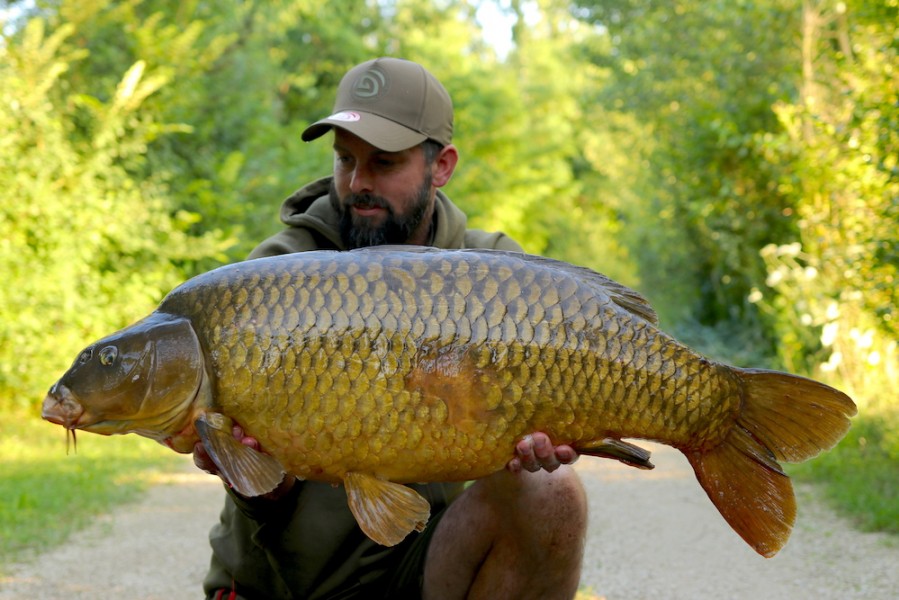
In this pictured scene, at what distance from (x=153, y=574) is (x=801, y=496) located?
264cm

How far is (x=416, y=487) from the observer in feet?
8.40

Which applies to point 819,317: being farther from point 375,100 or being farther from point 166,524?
point 375,100

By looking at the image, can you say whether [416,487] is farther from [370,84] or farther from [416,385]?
[370,84]

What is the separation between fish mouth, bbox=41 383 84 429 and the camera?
1.86 metres

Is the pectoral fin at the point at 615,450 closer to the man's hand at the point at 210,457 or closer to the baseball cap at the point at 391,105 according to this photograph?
the man's hand at the point at 210,457

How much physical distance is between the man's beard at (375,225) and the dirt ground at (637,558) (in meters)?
1.31

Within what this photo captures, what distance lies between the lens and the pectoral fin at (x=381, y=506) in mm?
1904

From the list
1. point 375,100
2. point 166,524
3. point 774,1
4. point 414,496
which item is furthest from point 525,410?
point 774,1

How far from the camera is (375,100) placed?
274cm

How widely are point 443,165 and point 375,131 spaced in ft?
1.02

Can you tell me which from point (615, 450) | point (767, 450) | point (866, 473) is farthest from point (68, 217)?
point (767, 450)

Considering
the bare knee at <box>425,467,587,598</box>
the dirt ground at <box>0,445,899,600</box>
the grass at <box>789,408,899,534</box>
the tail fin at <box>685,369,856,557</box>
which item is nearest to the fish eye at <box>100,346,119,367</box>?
the bare knee at <box>425,467,587,598</box>

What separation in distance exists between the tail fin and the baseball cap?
1121mm

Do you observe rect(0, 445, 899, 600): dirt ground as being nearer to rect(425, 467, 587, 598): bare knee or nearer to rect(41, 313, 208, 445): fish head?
rect(425, 467, 587, 598): bare knee
